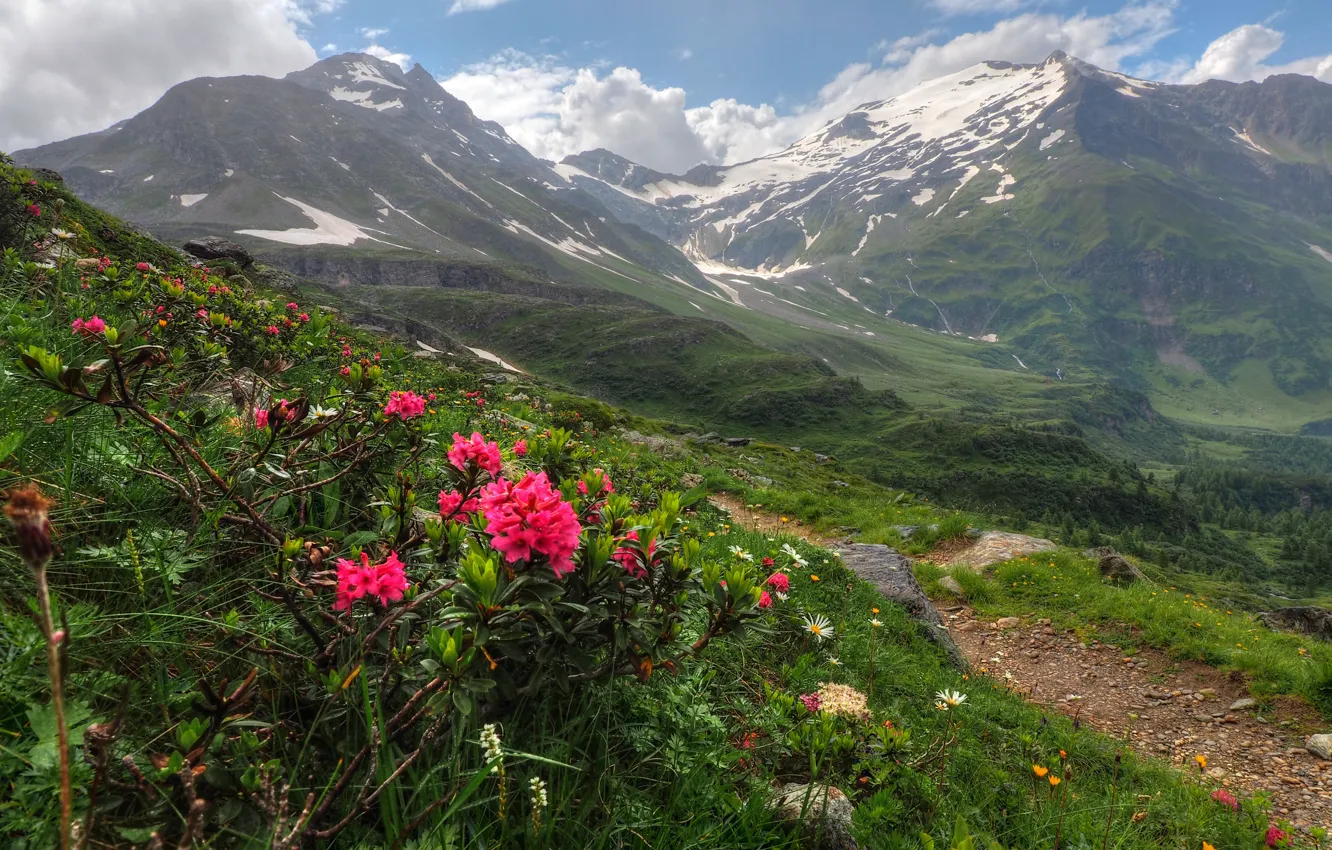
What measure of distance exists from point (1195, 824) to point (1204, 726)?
379cm

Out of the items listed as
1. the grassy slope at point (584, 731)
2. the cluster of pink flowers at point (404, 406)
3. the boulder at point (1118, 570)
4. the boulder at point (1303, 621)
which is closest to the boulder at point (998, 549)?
the boulder at point (1118, 570)

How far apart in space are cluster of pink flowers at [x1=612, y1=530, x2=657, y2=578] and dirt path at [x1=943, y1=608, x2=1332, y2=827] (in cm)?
643

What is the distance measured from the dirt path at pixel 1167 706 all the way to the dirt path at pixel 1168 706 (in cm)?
1

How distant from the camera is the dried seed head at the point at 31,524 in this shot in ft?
2.76

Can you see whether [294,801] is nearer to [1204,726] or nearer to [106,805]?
[106,805]

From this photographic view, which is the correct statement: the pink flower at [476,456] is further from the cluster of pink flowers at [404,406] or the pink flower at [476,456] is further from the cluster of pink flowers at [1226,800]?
the cluster of pink flowers at [1226,800]

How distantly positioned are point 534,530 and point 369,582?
693 millimetres

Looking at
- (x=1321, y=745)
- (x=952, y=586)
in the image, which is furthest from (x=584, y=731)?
(x=952, y=586)

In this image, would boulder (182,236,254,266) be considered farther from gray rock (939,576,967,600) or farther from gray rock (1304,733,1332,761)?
gray rock (1304,733,1332,761)

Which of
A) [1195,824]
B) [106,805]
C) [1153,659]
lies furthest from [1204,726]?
[106,805]

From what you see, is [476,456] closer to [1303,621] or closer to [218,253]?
[1303,621]

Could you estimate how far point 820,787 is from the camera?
10.3 ft

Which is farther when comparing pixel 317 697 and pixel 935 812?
pixel 935 812

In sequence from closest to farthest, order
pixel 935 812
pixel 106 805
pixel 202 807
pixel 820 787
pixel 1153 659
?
pixel 202 807, pixel 106 805, pixel 820 787, pixel 935 812, pixel 1153 659
